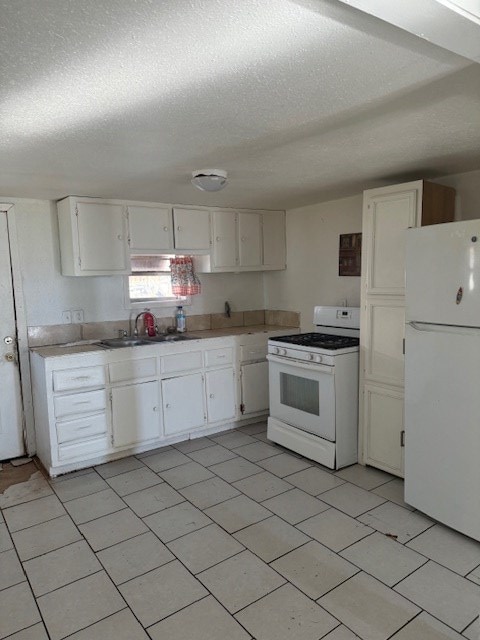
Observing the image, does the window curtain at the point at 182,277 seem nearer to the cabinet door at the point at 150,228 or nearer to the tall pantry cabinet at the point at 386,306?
the cabinet door at the point at 150,228

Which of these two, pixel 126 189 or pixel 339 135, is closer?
pixel 339 135

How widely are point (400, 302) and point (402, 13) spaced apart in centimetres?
216

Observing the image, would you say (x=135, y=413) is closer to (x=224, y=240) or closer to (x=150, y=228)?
(x=150, y=228)

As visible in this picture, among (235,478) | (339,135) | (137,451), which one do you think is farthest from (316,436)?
(339,135)

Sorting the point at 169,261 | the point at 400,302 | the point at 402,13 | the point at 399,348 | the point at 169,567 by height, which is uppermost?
the point at 402,13

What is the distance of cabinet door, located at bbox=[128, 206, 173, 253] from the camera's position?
3.69 meters

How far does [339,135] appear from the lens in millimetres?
2111

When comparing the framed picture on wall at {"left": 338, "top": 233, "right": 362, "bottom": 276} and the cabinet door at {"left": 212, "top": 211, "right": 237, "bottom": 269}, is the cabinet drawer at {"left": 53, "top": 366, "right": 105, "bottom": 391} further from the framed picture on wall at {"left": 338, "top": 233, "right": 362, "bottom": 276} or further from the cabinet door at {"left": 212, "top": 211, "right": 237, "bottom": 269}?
the framed picture on wall at {"left": 338, "top": 233, "right": 362, "bottom": 276}

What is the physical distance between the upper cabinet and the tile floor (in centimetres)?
170

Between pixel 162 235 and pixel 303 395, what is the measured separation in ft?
5.93

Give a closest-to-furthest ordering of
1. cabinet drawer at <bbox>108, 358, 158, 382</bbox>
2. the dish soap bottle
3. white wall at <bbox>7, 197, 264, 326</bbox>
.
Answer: cabinet drawer at <bbox>108, 358, 158, 382</bbox> → white wall at <bbox>7, 197, 264, 326</bbox> → the dish soap bottle

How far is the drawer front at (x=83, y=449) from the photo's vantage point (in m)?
3.21

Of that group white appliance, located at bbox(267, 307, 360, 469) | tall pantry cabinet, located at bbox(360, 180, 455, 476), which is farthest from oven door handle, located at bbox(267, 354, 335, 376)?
tall pantry cabinet, located at bbox(360, 180, 455, 476)

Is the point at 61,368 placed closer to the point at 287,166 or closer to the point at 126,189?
the point at 126,189
